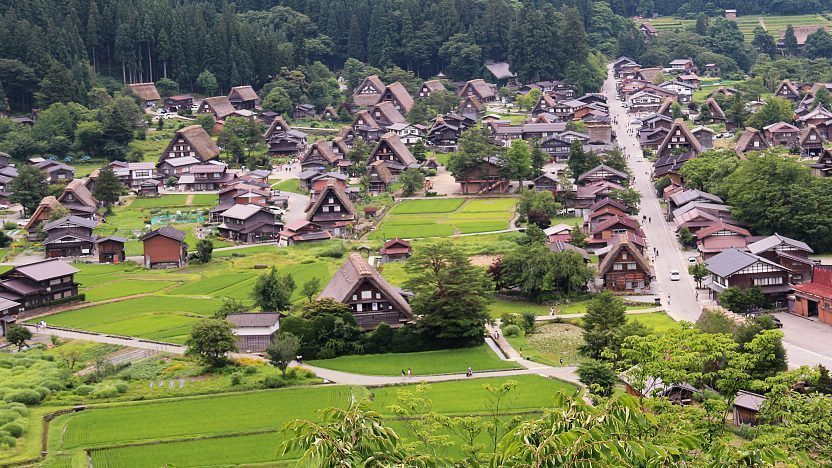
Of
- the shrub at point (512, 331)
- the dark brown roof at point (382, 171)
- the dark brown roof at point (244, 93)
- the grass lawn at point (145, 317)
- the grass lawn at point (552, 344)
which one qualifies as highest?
the dark brown roof at point (244, 93)

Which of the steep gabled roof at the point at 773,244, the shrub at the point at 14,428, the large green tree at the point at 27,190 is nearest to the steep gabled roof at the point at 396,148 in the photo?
the large green tree at the point at 27,190

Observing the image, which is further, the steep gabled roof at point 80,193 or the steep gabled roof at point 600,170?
the steep gabled roof at point 600,170

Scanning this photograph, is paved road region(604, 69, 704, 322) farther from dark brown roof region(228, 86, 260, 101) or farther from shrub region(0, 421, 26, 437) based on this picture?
dark brown roof region(228, 86, 260, 101)

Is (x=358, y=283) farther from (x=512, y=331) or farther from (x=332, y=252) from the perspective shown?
(x=332, y=252)

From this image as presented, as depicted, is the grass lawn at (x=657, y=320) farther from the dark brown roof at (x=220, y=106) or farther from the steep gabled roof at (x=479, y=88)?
the steep gabled roof at (x=479, y=88)

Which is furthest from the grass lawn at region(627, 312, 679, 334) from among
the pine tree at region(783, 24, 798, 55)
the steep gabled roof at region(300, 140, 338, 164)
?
the pine tree at region(783, 24, 798, 55)
